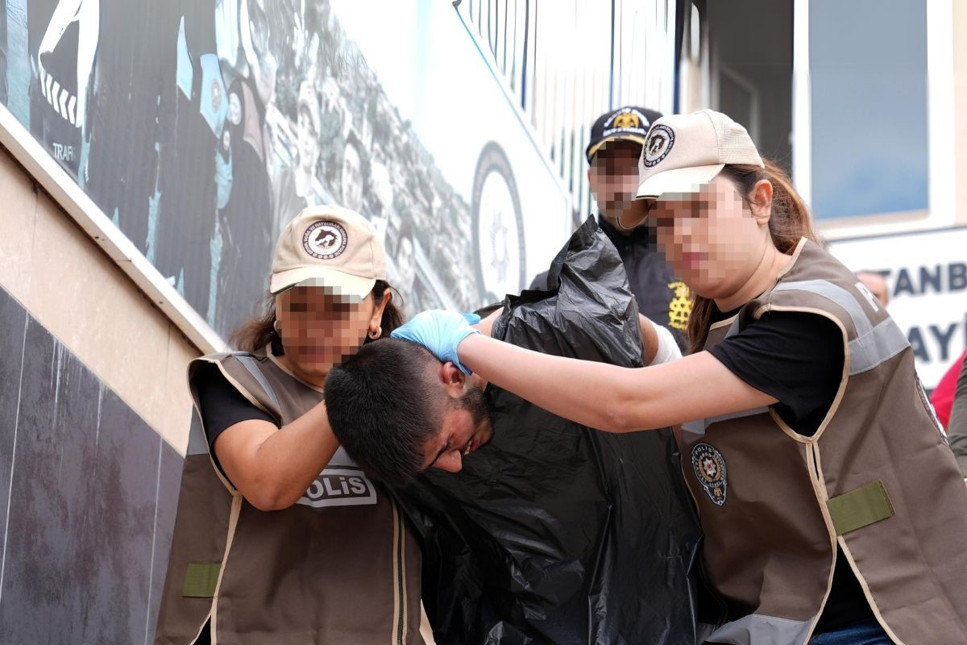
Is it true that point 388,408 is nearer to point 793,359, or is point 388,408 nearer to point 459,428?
point 459,428

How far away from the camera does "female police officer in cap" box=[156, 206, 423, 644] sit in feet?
7.09

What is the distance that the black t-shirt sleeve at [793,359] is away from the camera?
1.83 m

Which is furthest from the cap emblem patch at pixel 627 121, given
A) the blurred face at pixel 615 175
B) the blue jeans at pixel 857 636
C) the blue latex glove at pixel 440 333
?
the blue jeans at pixel 857 636

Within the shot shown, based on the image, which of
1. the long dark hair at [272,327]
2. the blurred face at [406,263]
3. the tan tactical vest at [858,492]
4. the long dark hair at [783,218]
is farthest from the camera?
the blurred face at [406,263]

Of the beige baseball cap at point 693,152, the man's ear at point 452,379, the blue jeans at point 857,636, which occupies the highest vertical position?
the beige baseball cap at point 693,152

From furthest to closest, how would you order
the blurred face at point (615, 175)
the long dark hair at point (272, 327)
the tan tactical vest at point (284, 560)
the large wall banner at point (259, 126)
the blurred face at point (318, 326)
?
the blurred face at point (615, 175) → the large wall banner at point (259, 126) → the long dark hair at point (272, 327) → the blurred face at point (318, 326) → the tan tactical vest at point (284, 560)

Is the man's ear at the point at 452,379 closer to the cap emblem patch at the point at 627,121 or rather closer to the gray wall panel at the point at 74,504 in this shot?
the gray wall panel at the point at 74,504

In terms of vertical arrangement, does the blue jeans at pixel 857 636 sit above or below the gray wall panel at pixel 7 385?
below

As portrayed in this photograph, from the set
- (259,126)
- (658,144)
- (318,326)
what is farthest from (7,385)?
(658,144)

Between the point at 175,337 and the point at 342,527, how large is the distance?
1.49 m

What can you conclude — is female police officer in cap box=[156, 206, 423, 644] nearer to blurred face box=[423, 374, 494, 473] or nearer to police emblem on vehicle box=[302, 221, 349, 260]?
police emblem on vehicle box=[302, 221, 349, 260]

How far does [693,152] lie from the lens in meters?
1.97

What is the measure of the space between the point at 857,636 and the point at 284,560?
0.97m

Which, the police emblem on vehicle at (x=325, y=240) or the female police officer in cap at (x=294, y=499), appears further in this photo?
the police emblem on vehicle at (x=325, y=240)
